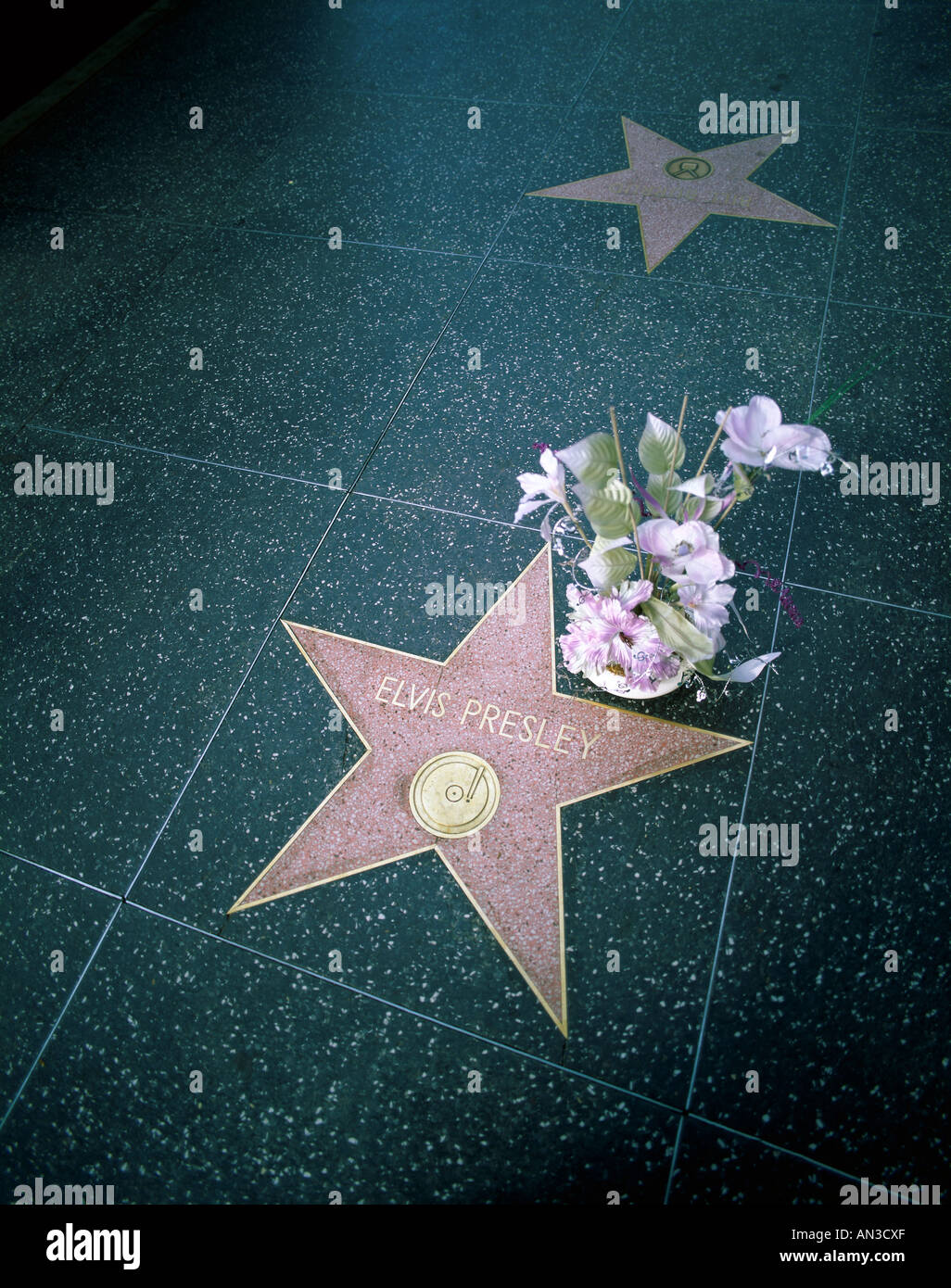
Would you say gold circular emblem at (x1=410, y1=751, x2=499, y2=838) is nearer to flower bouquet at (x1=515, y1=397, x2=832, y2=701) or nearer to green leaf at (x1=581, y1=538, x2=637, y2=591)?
flower bouquet at (x1=515, y1=397, x2=832, y2=701)

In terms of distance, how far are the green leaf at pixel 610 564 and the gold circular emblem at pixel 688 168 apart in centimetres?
195

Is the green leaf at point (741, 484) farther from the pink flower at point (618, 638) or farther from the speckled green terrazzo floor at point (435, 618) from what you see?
the speckled green terrazzo floor at point (435, 618)

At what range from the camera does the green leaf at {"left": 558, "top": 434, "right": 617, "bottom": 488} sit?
1.20 meters

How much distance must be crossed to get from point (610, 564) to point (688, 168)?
6.67 feet

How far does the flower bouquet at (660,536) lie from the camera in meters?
1.15

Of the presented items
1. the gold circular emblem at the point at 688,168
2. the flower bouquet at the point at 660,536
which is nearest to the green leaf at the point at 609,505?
the flower bouquet at the point at 660,536

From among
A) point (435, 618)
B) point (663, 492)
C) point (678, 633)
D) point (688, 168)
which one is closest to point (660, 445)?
point (663, 492)

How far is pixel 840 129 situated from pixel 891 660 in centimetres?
211

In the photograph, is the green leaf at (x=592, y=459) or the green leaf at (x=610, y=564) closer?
the green leaf at (x=592, y=459)

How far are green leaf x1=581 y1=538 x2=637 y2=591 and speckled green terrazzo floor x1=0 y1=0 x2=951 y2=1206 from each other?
1.25 ft

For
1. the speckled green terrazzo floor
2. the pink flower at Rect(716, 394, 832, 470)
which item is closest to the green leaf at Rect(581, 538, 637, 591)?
the pink flower at Rect(716, 394, 832, 470)

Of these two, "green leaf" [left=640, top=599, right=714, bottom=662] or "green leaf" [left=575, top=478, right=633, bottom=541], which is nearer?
"green leaf" [left=575, top=478, right=633, bottom=541]

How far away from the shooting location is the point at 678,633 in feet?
4.46

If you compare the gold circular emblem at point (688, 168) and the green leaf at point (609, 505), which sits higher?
the gold circular emblem at point (688, 168)
